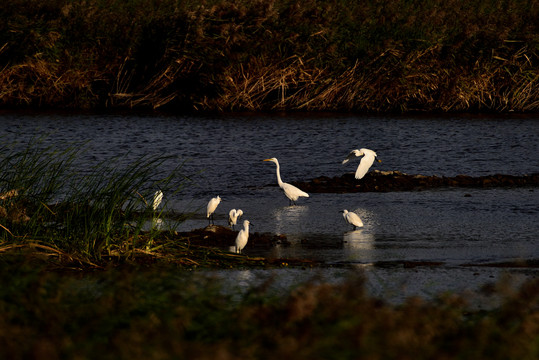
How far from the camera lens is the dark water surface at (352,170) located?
36.2 ft

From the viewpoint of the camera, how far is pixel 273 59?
30.1m

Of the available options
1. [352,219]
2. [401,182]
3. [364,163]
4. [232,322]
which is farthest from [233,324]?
[401,182]

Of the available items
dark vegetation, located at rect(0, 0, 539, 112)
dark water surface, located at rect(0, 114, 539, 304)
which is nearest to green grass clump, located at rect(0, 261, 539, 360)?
dark water surface, located at rect(0, 114, 539, 304)

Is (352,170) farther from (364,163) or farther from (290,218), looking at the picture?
(290,218)

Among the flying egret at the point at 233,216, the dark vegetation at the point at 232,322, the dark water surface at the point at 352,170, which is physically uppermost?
the dark vegetation at the point at 232,322

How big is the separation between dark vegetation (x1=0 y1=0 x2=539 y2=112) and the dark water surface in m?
1.37

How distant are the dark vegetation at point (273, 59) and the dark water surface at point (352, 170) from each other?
1.37 meters

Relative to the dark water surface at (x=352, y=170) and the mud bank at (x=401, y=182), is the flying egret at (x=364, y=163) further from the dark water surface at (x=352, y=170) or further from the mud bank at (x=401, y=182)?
the dark water surface at (x=352, y=170)

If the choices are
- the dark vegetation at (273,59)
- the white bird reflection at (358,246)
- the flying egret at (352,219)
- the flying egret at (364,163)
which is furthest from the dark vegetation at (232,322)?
the dark vegetation at (273,59)

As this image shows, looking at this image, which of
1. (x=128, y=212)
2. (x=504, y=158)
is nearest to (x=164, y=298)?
(x=128, y=212)

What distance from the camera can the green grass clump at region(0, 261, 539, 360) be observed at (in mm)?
5250

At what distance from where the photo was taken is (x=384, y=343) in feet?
17.6

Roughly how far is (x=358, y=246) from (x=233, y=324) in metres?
5.33

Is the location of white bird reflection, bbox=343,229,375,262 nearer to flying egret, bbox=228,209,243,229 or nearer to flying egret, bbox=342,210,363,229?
flying egret, bbox=342,210,363,229
